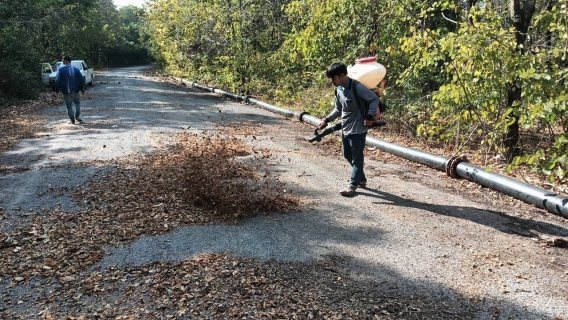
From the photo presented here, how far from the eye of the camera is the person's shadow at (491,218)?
4.71 m

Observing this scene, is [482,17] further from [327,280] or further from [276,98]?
[276,98]

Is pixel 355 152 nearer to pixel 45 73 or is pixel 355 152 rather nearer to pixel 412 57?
pixel 412 57

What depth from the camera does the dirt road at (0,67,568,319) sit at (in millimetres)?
3115

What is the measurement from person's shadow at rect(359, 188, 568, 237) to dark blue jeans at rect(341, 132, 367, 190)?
0.31 m

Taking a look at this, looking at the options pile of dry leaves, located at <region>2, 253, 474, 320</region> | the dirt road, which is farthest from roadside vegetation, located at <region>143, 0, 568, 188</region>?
pile of dry leaves, located at <region>2, 253, 474, 320</region>

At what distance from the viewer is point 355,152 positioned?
549 cm

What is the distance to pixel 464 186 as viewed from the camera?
252 inches

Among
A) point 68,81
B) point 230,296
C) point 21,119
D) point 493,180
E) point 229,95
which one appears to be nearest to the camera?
point 230,296

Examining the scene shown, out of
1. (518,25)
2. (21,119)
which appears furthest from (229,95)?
(518,25)

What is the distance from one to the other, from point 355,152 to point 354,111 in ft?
1.84

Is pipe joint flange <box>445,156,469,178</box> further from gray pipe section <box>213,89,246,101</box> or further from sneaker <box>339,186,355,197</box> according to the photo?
gray pipe section <box>213,89,246,101</box>

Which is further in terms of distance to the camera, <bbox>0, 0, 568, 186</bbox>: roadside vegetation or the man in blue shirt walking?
the man in blue shirt walking

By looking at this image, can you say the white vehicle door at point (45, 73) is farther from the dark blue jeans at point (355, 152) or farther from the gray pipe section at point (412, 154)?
the dark blue jeans at point (355, 152)

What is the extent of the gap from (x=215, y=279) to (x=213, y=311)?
1.45ft
